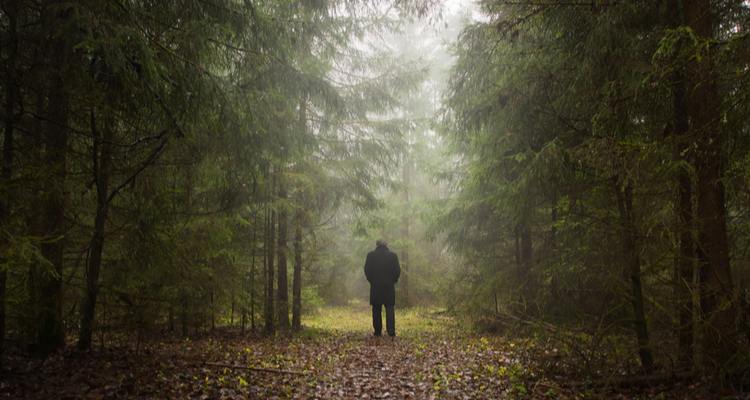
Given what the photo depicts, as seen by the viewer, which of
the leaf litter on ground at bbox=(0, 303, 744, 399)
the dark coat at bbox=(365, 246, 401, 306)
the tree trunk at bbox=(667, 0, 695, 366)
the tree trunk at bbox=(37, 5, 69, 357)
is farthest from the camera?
the dark coat at bbox=(365, 246, 401, 306)

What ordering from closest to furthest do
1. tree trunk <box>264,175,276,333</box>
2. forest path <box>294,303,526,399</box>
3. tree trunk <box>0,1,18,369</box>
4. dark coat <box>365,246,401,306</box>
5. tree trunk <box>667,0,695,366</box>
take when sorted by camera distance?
tree trunk <box>0,1,18,369</box>, tree trunk <box>667,0,695,366</box>, forest path <box>294,303,526,399</box>, dark coat <box>365,246,401,306</box>, tree trunk <box>264,175,276,333</box>

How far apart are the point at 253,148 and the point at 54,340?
12.9 feet

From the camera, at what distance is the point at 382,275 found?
9422 mm

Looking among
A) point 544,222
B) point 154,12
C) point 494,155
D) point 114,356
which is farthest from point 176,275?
point 544,222

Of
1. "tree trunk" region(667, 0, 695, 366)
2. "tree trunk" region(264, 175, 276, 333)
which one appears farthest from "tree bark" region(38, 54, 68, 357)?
"tree trunk" region(667, 0, 695, 366)

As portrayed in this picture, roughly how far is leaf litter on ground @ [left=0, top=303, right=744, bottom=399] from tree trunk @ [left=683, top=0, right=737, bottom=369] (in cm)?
57

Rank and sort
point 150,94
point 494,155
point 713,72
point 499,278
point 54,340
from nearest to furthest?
point 713,72 < point 150,94 < point 54,340 < point 494,155 < point 499,278

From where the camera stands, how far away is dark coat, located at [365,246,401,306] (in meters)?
9.28

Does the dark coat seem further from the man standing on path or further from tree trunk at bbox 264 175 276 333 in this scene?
tree trunk at bbox 264 175 276 333

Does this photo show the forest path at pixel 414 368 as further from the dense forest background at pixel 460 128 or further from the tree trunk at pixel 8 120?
the tree trunk at pixel 8 120

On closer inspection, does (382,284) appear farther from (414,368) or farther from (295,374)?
(295,374)

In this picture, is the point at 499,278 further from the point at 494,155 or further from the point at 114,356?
the point at 114,356

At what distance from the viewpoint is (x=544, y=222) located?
860 centimetres

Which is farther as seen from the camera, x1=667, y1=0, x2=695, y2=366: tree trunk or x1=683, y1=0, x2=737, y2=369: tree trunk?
x1=667, y1=0, x2=695, y2=366: tree trunk
